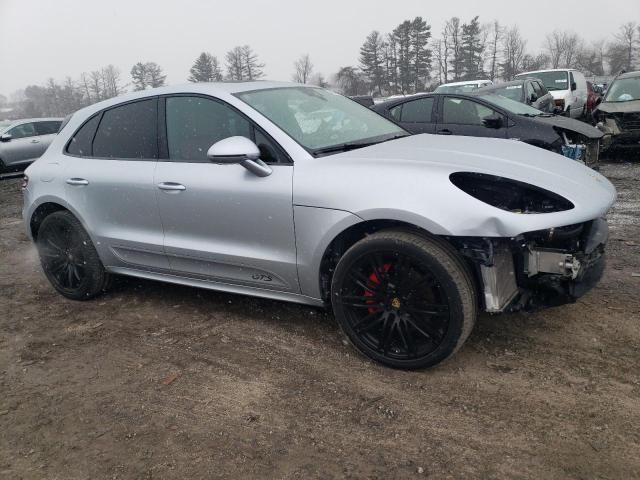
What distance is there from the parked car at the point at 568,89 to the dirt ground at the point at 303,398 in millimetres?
10902

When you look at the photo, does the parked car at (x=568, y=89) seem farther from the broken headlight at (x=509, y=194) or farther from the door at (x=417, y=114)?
the broken headlight at (x=509, y=194)

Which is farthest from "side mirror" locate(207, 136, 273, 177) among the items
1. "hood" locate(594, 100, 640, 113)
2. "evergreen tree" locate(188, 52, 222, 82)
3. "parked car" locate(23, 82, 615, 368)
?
"evergreen tree" locate(188, 52, 222, 82)

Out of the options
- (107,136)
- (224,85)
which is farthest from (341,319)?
(107,136)

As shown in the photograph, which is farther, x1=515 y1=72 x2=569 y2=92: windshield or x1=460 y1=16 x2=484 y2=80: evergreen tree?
x1=460 y1=16 x2=484 y2=80: evergreen tree

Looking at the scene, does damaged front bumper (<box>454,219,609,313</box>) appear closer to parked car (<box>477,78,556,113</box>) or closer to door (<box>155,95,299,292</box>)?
door (<box>155,95,299,292</box>)

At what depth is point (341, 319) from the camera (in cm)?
302

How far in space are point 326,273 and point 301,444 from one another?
1.04m

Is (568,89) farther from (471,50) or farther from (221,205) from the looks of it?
(471,50)

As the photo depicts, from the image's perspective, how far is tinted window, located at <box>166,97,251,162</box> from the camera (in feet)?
11.1

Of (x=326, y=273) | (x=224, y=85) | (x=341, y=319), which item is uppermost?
(x=224, y=85)

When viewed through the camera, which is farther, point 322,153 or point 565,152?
point 565,152

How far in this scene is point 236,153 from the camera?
9.73 feet

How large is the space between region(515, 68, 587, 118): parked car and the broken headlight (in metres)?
11.8

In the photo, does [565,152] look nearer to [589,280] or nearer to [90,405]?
[589,280]
